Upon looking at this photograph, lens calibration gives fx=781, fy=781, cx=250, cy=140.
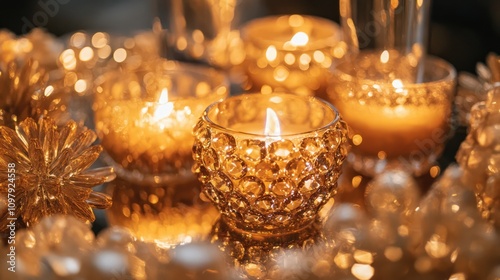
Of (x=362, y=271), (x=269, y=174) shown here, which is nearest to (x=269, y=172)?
(x=269, y=174)

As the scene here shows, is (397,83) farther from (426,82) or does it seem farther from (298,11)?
(298,11)

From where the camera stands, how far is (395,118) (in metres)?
0.67

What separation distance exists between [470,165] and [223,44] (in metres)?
0.43

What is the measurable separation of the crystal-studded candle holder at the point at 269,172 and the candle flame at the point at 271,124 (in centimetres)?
5

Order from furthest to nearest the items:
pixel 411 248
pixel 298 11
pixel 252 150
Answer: pixel 298 11
pixel 252 150
pixel 411 248

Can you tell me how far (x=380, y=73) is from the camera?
0.73 metres

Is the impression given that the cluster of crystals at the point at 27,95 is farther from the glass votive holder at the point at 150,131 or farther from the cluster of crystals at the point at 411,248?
the cluster of crystals at the point at 411,248

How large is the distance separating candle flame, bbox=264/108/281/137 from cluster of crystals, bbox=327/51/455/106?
0.33ft

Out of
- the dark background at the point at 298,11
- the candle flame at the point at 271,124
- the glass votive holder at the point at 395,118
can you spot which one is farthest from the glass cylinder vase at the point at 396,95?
the dark background at the point at 298,11

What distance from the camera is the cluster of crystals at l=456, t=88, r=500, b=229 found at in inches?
19.8

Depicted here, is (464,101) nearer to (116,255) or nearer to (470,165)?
(470,165)

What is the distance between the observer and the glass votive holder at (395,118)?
665mm

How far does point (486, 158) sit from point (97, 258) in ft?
0.85

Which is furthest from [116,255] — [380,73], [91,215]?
[380,73]
